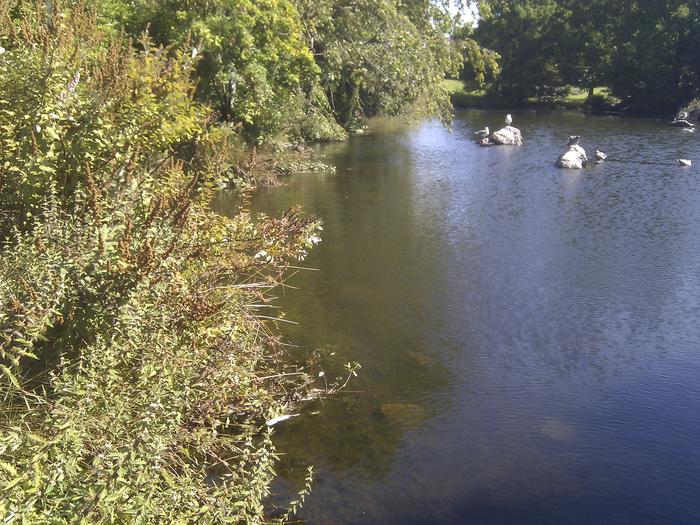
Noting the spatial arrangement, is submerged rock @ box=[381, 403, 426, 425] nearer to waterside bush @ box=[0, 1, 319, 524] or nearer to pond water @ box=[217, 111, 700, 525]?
pond water @ box=[217, 111, 700, 525]

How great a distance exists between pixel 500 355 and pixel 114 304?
19.9 ft

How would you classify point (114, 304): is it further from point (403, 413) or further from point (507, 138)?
point (507, 138)

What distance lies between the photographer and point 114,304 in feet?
17.4

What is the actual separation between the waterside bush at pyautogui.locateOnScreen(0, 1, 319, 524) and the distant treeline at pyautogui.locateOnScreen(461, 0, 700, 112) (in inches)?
1703

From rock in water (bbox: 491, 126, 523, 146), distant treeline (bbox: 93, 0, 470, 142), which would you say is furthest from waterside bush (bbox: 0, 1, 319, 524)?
rock in water (bbox: 491, 126, 523, 146)

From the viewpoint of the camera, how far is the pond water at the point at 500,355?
6816 mm

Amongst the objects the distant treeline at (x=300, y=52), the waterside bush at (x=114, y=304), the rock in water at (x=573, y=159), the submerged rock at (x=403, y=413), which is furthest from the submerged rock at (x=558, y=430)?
the rock in water at (x=573, y=159)

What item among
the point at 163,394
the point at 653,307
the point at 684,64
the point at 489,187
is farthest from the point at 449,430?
the point at 684,64

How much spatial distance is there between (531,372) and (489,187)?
12786mm

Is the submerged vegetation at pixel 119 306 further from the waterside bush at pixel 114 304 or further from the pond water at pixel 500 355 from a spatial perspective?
the pond water at pixel 500 355

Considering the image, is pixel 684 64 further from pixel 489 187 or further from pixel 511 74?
pixel 489 187

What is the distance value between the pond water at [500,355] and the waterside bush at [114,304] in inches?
55.9

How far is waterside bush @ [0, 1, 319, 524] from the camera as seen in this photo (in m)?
4.44

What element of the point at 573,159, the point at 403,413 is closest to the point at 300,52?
the point at 573,159
